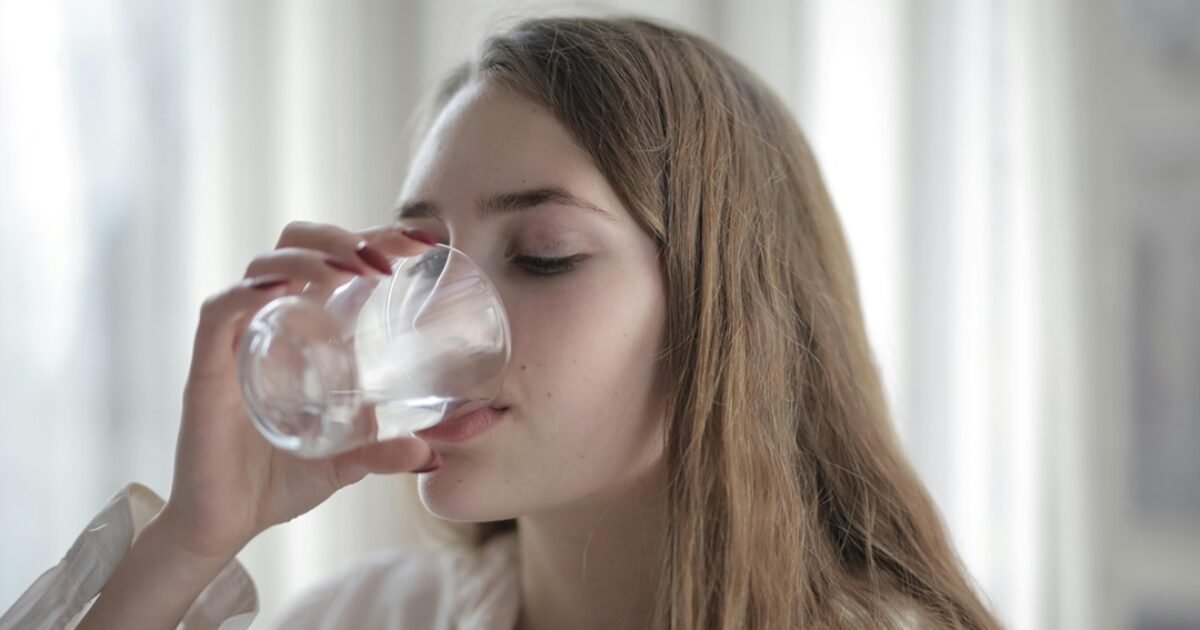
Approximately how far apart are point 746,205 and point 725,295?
0.31ft

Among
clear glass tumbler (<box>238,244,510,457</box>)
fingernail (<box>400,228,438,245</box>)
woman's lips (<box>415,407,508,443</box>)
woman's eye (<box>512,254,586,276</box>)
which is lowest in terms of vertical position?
woman's lips (<box>415,407,508,443</box>)

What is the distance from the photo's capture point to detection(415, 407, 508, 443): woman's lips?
881 mm

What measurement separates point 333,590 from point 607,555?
0.40 metres

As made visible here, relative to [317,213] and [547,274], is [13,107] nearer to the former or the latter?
[317,213]

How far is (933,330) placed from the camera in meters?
1.55

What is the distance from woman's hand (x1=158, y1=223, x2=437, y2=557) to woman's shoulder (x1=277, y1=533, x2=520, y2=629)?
0.97 feet

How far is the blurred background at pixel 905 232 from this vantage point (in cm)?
145

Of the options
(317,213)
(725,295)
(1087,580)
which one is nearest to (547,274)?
(725,295)

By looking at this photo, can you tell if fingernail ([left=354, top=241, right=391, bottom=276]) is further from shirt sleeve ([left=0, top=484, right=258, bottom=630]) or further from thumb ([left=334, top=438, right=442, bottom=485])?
shirt sleeve ([left=0, top=484, right=258, bottom=630])

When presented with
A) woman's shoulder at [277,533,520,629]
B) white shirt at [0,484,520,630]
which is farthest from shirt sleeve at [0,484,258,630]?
woman's shoulder at [277,533,520,629]

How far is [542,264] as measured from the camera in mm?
902

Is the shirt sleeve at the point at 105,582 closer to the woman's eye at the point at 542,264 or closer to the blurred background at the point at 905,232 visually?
the woman's eye at the point at 542,264

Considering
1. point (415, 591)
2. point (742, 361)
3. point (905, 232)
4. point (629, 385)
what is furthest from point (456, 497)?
point (905, 232)

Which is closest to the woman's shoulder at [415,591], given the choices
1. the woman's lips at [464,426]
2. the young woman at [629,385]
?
the young woman at [629,385]
